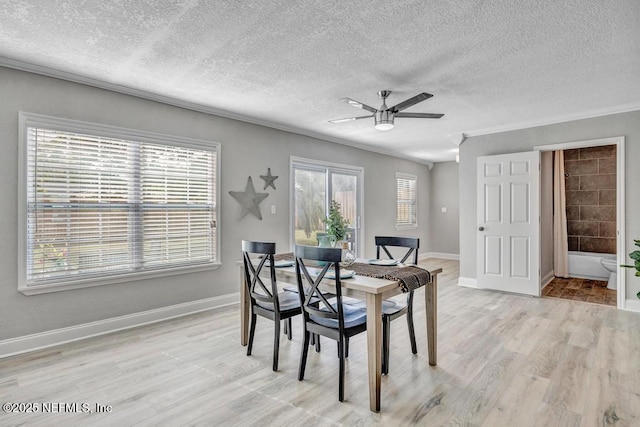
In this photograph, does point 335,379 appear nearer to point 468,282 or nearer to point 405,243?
point 405,243

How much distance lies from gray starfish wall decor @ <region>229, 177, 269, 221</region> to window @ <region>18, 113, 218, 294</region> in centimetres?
34

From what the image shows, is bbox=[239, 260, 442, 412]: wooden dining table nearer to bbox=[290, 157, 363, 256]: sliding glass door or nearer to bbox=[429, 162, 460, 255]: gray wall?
bbox=[290, 157, 363, 256]: sliding glass door

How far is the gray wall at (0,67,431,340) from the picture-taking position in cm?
281

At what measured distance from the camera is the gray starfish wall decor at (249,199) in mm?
4359

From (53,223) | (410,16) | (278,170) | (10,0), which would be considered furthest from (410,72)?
(53,223)

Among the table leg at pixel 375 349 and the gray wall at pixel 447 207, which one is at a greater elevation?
the gray wall at pixel 447 207

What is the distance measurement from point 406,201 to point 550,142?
11.0ft

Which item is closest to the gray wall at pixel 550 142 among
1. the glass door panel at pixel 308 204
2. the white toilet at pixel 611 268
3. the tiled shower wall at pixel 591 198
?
the white toilet at pixel 611 268

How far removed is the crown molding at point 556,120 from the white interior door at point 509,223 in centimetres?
42

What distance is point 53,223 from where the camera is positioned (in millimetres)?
3006

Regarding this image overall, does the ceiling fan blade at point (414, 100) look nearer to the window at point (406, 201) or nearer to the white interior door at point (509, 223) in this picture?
the white interior door at point (509, 223)

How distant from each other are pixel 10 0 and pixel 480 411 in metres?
3.63

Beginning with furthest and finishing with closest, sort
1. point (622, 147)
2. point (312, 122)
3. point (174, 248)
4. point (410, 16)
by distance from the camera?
point (312, 122)
point (622, 147)
point (174, 248)
point (410, 16)

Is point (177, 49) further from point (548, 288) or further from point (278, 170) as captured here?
point (548, 288)
